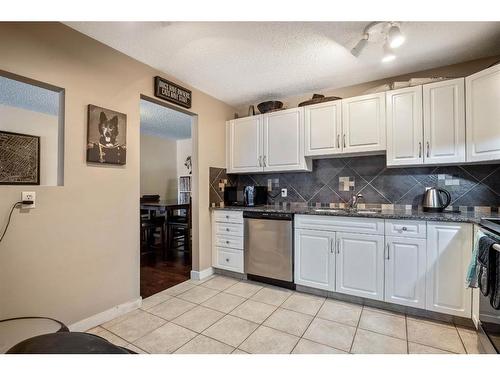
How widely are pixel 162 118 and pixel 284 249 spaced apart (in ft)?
10.2

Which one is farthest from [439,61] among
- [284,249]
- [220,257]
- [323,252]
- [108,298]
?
[108,298]

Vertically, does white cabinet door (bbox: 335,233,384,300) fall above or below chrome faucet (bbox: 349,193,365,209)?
below

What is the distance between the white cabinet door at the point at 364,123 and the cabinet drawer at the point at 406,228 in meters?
0.78

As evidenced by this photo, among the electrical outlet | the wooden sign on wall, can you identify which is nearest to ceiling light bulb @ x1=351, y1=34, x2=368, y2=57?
the wooden sign on wall

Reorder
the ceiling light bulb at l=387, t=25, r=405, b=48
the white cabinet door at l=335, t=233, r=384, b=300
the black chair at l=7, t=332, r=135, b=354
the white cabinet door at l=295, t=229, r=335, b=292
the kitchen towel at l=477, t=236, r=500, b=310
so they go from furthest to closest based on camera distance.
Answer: the white cabinet door at l=295, t=229, r=335, b=292
the white cabinet door at l=335, t=233, r=384, b=300
the ceiling light bulb at l=387, t=25, r=405, b=48
the kitchen towel at l=477, t=236, r=500, b=310
the black chair at l=7, t=332, r=135, b=354

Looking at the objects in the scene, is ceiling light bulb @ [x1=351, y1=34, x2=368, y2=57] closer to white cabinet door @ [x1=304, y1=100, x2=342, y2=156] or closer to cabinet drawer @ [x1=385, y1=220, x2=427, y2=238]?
white cabinet door @ [x1=304, y1=100, x2=342, y2=156]

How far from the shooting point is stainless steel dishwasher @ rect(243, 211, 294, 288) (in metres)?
2.58

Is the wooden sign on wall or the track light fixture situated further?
the wooden sign on wall

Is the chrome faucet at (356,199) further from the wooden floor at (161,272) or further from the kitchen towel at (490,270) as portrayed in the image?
the wooden floor at (161,272)

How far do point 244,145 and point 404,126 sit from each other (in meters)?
1.83

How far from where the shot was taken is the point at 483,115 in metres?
1.92

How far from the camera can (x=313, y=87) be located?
2.87 metres

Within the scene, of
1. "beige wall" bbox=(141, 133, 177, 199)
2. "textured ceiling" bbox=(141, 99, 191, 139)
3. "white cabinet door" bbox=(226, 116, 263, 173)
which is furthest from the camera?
"beige wall" bbox=(141, 133, 177, 199)

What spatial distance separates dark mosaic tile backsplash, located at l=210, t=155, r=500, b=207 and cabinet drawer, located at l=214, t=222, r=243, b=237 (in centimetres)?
37
